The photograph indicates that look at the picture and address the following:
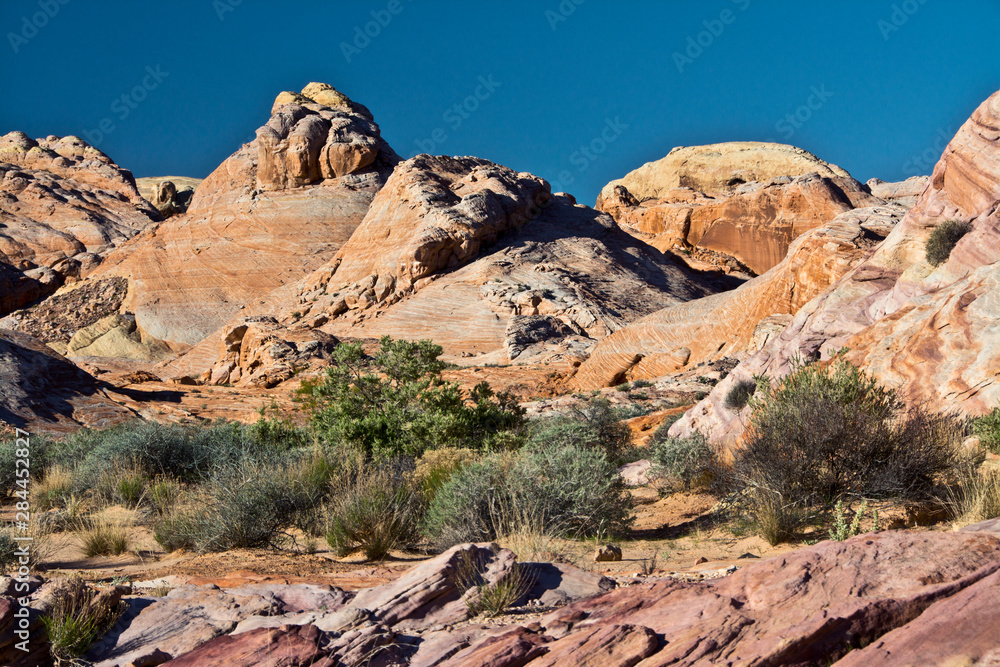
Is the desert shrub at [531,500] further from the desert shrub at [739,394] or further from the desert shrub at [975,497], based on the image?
the desert shrub at [739,394]

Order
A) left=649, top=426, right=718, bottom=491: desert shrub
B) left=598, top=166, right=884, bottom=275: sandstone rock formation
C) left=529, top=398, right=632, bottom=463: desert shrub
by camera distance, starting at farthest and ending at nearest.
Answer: left=598, top=166, right=884, bottom=275: sandstone rock formation < left=529, top=398, right=632, bottom=463: desert shrub < left=649, top=426, right=718, bottom=491: desert shrub

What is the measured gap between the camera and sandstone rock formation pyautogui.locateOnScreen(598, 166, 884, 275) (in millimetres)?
38938

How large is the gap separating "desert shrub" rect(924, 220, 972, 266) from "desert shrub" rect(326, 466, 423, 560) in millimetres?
8227

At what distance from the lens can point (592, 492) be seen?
23.1 ft

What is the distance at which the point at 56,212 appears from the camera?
54.6 m

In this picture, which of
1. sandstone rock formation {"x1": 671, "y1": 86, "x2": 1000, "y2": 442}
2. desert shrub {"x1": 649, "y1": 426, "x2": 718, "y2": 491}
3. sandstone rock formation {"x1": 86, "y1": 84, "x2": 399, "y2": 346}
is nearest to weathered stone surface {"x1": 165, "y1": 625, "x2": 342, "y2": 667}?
desert shrub {"x1": 649, "y1": 426, "x2": 718, "y2": 491}

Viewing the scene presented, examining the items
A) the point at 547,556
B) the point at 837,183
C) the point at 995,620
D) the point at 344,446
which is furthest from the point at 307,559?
the point at 837,183

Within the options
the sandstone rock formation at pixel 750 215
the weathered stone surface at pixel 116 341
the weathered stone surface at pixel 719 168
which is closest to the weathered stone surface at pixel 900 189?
the sandstone rock formation at pixel 750 215

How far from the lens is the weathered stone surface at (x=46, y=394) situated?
16750 mm

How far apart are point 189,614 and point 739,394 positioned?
7.99 meters

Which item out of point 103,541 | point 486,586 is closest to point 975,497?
point 486,586

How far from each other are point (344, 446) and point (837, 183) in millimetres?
37487

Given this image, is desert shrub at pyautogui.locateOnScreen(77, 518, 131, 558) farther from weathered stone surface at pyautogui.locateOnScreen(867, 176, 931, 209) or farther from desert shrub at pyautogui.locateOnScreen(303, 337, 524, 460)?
weathered stone surface at pyautogui.locateOnScreen(867, 176, 931, 209)

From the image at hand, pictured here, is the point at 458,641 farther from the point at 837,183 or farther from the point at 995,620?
the point at 837,183
